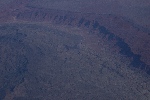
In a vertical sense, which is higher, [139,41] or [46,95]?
[139,41]

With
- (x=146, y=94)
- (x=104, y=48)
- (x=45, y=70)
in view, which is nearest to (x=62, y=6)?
(x=104, y=48)

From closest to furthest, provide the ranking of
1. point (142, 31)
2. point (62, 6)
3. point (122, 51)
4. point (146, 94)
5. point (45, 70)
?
point (146, 94) < point (45, 70) < point (122, 51) < point (142, 31) < point (62, 6)

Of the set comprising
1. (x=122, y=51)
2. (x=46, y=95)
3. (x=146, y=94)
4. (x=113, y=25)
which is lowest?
(x=46, y=95)

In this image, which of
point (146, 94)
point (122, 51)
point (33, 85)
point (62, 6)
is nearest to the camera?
point (146, 94)

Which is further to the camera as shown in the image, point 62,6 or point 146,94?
point 62,6

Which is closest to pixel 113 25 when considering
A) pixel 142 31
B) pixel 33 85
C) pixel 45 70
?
pixel 142 31

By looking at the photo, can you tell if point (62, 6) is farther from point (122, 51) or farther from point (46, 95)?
point (46, 95)
